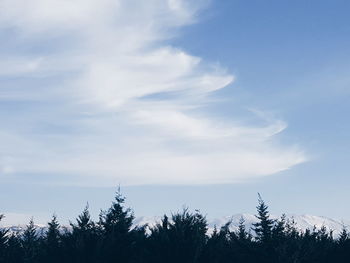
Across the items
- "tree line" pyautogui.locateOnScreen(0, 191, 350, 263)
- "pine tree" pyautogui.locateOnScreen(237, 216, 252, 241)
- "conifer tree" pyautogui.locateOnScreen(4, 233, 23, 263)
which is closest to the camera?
"tree line" pyautogui.locateOnScreen(0, 191, 350, 263)

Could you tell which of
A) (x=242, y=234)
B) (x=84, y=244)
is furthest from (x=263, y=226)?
(x=84, y=244)

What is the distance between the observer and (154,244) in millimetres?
17906

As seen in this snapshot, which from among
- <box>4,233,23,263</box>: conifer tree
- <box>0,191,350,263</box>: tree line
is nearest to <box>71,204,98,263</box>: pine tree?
<box>0,191,350,263</box>: tree line

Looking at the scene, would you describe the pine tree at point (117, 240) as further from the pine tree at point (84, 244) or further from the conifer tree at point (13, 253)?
the conifer tree at point (13, 253)

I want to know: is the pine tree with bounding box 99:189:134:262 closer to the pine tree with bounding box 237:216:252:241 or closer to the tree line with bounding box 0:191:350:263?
the tree line with bounding box 0:191:350:263

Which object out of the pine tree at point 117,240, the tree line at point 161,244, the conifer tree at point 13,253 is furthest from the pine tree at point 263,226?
the conifer tree at point 13,253

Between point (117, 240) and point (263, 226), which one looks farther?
point (263, 226)

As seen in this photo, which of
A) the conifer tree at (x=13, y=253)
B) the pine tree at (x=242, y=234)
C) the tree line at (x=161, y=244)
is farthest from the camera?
the pine tree at (x=242, y=234)

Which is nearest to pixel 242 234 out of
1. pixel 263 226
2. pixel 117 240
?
pixel 263 226

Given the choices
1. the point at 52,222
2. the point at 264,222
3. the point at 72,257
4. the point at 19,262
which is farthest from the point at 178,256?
the point at 52,222

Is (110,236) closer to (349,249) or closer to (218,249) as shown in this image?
(218,249)

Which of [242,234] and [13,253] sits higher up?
[242,234]

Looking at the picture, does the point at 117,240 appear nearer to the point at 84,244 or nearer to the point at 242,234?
the point at 84,244

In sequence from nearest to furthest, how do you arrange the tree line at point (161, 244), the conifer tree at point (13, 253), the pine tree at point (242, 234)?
the tree line at point (161, 244) → the conifer tree at point (13, 253) → the pine tree at point (242, 234)
